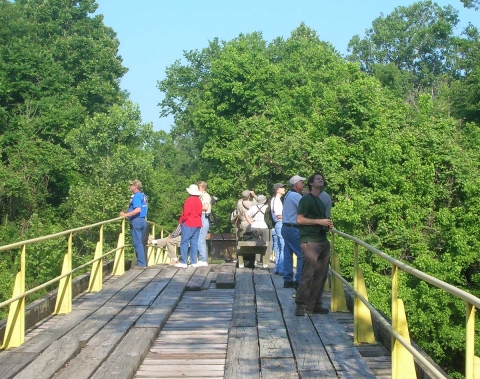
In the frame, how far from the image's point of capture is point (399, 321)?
6930 millimetres

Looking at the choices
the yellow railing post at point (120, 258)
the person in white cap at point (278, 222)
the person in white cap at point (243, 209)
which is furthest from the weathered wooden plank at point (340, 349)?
the person in white cap at point (243, 209)

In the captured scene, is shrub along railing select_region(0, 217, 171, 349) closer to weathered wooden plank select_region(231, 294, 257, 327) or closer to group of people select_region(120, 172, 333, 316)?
group of people select_region(120, 172, 333, 316)

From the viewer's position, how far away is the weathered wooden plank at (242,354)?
7.24m

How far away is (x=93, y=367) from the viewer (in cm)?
741

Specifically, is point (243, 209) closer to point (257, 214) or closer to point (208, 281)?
point (257, 214)

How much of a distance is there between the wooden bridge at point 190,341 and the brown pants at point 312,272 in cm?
26

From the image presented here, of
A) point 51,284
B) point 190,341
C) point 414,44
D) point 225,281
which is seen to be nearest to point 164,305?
point 51,284

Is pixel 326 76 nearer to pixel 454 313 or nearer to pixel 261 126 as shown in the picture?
pixel 261 126

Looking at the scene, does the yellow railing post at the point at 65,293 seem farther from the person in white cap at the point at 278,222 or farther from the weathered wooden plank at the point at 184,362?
the person in white cap at the point at 278,222

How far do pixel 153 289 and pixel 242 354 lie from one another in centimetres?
549

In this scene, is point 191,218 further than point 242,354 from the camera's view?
Yes

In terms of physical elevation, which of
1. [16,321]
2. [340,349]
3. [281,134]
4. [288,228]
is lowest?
[340,349]

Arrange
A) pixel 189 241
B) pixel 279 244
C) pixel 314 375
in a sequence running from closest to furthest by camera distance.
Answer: pixel 314 375 → pixel 279 244 → pixel 189 241

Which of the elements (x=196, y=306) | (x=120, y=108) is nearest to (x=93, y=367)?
(x=196, y=306)
